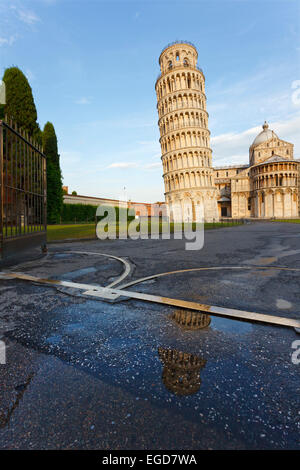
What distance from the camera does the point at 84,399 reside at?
1549 millimetres

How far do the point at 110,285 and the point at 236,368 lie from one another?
9.55 feet

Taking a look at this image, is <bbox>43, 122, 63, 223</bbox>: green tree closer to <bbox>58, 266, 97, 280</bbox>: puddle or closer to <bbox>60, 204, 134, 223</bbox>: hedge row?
<bbox>60, 204, 134, 223</bbox>: hedge row

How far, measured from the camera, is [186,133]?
5322 cm

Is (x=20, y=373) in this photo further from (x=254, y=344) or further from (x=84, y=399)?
(x=254, y=344)

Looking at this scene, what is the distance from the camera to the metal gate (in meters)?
4.67

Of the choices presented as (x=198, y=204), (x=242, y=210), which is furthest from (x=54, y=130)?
(x=242, y=210)

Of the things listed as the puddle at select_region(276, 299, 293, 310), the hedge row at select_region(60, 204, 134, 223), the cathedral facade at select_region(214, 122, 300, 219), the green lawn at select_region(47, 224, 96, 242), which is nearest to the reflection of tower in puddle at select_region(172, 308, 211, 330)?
the puddle at select_region(276, 299, 293, 310)

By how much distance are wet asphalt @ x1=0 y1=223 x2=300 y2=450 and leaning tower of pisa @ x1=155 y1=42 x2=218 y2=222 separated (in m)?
52.7

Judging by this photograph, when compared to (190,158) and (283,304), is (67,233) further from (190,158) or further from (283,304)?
(190,158)

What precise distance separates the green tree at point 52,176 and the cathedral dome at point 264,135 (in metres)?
67.8

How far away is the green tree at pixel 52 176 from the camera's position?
107 feet

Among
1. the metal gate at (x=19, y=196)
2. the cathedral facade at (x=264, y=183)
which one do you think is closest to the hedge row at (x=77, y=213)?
the metal gate at (x=19, y=196)

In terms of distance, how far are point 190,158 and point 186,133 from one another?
6.01 m

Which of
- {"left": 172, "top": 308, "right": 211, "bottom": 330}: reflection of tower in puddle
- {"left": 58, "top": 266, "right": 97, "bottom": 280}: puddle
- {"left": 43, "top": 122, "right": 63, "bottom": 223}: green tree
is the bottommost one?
{"left": 172, "top": 308, "right": 211, "bottom": 330}: reflection of tower in puddle
